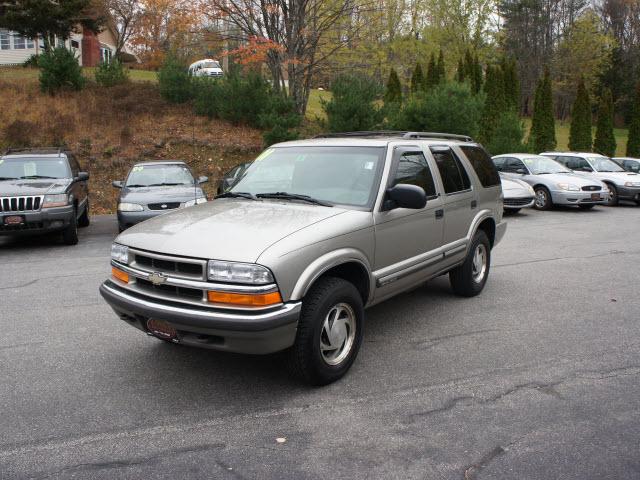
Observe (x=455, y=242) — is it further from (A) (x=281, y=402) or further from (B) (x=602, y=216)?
(B) (x=602, y=216)

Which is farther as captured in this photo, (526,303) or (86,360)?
(526,303)

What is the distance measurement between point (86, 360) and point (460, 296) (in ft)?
13.4

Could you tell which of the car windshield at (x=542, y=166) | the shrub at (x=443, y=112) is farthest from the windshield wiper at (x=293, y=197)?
the shrub at (x=443, y=112)

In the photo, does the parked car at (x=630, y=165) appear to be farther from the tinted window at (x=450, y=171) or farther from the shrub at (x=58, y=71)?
the shrub at (x=58, y=71)

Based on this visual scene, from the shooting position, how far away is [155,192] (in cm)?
1084

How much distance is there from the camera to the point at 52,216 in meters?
9.41

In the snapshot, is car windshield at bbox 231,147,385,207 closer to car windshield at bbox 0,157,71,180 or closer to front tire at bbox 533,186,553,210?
car windshield at bbox 0,157,71,180

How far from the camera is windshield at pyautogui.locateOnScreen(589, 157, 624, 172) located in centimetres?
1739

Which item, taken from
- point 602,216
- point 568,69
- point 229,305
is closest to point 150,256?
point 229,305

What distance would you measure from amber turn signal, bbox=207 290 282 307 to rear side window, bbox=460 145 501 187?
142 inches

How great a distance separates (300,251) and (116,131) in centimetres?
1888

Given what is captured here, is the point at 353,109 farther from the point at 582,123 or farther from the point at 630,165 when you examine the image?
the point at 582,123

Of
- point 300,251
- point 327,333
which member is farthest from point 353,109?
point 300,251

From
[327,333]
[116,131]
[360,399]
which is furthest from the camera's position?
[116,131]
